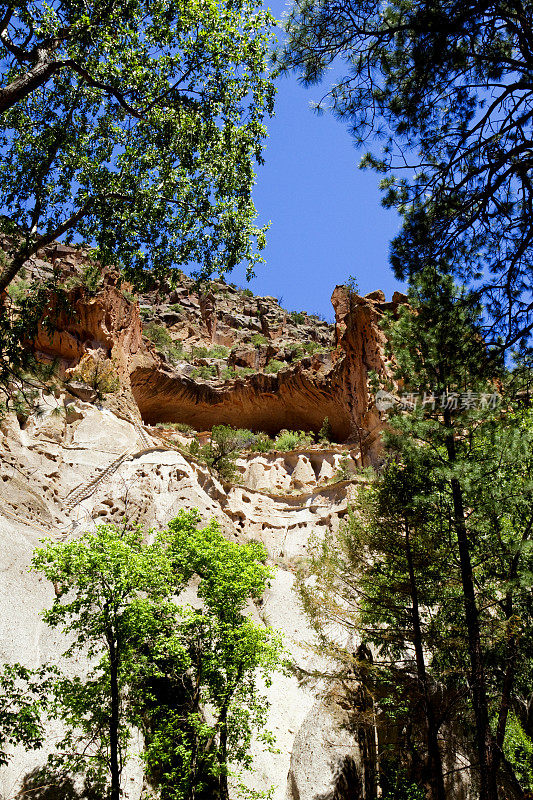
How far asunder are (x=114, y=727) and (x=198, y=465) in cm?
1272

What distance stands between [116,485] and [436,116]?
50.7 feet

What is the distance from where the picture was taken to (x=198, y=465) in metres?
22.0

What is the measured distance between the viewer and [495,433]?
8.66 metres

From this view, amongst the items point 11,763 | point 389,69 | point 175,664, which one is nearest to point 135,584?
point 175,664

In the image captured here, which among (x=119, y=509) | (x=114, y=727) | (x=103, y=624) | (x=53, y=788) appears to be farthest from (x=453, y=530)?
(x=119, y=509)

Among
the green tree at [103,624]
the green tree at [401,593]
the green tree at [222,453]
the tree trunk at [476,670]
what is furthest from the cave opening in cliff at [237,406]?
the tree trunk at [476,670]

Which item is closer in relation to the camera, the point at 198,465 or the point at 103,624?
the point at 103,624

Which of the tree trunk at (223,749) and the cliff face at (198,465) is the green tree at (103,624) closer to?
the cliff face at (198,465)

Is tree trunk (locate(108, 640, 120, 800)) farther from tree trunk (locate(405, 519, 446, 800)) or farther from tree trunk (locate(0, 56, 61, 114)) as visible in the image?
tree trunk (locate(0, 56, 61, 114))

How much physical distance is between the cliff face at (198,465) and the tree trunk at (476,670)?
3471 millimetres

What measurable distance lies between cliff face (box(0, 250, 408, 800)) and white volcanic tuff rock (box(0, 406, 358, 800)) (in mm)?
47

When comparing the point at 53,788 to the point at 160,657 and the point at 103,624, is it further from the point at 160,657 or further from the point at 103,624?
the point at 103,624

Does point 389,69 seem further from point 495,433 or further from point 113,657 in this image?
point 113,657

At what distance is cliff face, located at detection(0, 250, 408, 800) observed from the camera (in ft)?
40.2
